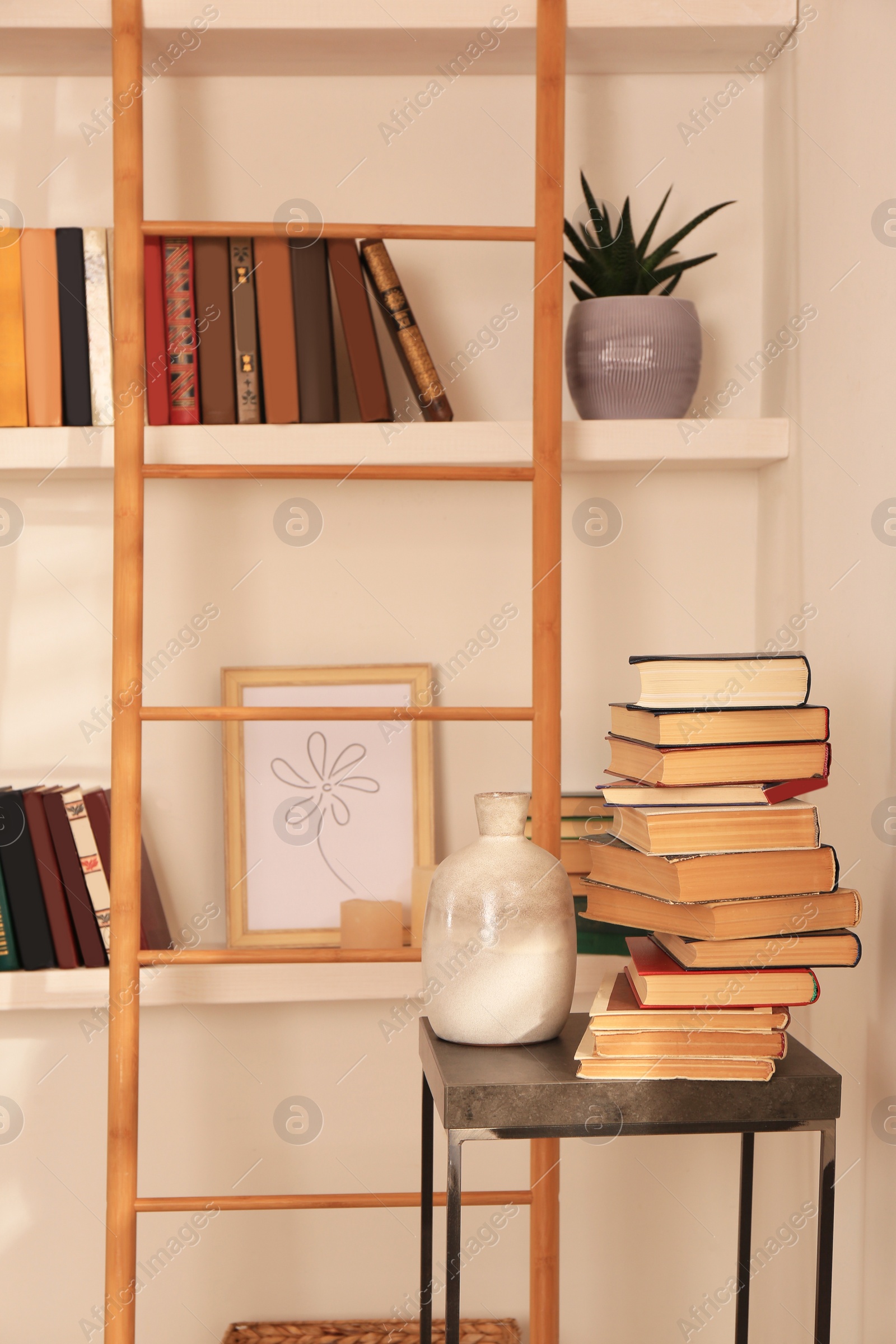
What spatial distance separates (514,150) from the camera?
175 centimetres

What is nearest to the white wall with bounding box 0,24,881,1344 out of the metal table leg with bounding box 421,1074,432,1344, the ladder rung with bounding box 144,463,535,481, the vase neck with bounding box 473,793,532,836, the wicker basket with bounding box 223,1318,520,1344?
the wicker basket with bounding box 223,1318,520,1344

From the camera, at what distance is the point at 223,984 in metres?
1.57

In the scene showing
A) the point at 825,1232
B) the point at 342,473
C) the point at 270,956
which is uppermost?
the point at 342,473

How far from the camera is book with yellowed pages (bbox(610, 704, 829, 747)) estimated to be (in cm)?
109

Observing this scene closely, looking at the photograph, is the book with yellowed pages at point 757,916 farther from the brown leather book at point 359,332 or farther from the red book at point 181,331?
the red book at point 181,331

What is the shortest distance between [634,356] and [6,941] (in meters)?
1.22

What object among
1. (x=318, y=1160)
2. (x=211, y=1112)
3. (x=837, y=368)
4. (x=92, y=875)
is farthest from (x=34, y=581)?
(x=837, y=368)

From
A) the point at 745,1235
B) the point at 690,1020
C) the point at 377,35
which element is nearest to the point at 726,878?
the point at 690,1020

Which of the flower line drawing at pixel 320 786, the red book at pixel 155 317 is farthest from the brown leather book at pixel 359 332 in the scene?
the flower line drawing at pixel 320 786

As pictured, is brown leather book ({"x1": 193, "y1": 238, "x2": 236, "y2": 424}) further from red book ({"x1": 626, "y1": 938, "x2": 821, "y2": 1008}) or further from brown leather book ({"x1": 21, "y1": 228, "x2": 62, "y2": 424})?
red book ({"x1": 626, "y1": 938, "x2": 821, "y2": 1008})

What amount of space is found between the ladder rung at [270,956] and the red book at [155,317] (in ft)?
2.55

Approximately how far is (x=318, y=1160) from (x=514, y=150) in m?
1.62

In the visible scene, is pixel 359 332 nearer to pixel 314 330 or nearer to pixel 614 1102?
pixel 314 330

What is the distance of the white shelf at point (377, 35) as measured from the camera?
1.56m
